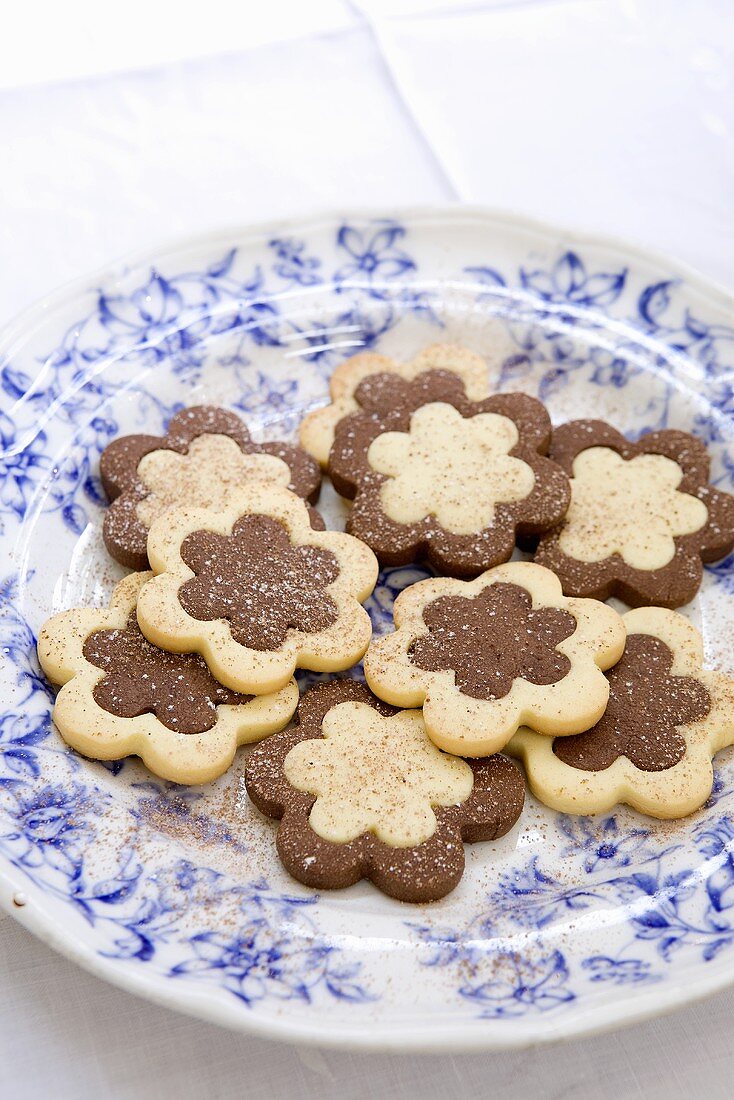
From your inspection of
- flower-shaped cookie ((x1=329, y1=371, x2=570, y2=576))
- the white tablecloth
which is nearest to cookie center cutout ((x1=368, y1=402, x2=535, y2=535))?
flower-shaped cookie ((x1=329, y1=371, x2=570, y2=576))

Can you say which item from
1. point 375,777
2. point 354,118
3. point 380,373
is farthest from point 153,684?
point 354,118

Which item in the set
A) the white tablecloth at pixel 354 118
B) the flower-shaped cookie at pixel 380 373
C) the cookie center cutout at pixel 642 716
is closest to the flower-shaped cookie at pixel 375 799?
the cookie center cutout at pixel 642 716

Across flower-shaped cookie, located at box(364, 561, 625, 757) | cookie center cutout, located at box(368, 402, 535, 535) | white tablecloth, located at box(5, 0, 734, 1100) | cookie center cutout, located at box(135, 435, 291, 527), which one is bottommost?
flower-shaped cookie, located at box(364, 561, 625, 757)

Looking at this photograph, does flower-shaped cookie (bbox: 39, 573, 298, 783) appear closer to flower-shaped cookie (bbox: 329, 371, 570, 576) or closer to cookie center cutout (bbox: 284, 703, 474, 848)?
cookie center cutout (bbox: 284, 703, 474, 848)

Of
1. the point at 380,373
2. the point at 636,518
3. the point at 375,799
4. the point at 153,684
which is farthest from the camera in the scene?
the point at 380,373

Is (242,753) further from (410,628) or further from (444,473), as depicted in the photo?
(444,473)

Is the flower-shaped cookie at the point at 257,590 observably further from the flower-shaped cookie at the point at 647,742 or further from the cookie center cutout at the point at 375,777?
the flower-shaped cookie at the point at 647,742

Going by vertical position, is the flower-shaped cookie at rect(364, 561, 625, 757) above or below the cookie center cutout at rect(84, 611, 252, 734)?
above

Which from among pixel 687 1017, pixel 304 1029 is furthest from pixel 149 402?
pixel 687 1017
